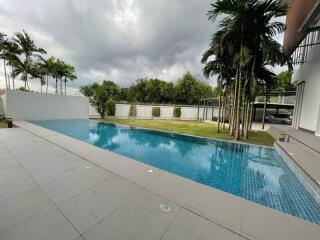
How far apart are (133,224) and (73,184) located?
5.28ft

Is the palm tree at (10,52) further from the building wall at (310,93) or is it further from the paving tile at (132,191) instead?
the building wall at (310,93)

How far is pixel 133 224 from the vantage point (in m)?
1.88

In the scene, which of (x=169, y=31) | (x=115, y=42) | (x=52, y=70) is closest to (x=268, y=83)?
(x=169, y=31)

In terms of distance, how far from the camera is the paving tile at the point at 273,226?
176 cm

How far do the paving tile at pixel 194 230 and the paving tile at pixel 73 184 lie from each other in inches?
68.1

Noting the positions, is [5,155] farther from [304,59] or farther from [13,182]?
[304,59]

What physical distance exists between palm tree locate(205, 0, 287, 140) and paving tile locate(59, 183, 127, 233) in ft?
23.5

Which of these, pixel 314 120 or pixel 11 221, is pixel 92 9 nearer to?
pixel 11 221

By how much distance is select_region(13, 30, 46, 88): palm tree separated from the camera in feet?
39.5

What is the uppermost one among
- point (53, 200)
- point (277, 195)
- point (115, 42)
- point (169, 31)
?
point (169, 31)

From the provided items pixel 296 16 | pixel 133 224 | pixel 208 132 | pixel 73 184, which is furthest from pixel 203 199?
pixel 296 16

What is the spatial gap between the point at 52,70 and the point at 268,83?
18399 mm

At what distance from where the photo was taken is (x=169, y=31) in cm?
965

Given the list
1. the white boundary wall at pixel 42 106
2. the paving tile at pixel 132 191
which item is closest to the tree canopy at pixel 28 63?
the white boundary wall at pixel 42 106
